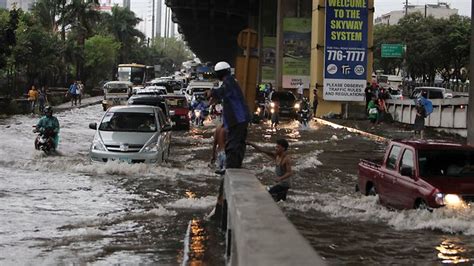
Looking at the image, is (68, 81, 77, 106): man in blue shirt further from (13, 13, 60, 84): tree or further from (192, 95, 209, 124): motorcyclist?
(192, 95, 209, 124): motorcyclist

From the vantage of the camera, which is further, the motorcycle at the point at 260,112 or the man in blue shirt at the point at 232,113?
the motorcycle at the point at 260,112

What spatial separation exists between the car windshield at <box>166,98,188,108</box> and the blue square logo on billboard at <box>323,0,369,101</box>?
9.31 meters

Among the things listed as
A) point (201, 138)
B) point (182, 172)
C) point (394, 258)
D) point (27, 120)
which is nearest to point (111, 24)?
point (27, 120)

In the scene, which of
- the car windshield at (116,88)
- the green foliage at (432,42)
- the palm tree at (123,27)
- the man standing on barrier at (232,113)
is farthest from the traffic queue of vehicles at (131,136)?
the palm tree at (123,27)

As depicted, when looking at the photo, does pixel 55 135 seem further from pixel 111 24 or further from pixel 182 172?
pixel 111 24

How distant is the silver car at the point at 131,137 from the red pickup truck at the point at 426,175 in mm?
5883

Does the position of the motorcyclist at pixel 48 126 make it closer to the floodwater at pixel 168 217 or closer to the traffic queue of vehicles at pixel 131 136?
the floodwater at pixel 168 217

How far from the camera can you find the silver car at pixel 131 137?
49.8ft

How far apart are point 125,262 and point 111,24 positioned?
114895 mm

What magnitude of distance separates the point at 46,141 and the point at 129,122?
2.76 meters

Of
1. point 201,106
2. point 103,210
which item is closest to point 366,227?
point 103,210

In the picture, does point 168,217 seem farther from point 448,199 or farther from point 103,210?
point 448,199

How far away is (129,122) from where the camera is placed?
1688cm

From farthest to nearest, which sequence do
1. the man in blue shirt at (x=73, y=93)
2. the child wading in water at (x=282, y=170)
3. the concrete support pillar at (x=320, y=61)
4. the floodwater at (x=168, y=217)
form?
the man in blue shirt at (x=73, y=93), the concrete support pillar at (x=320, y=61), the child wading in water at (x=282, y=170), the floodwater at (x=168, y=217)
